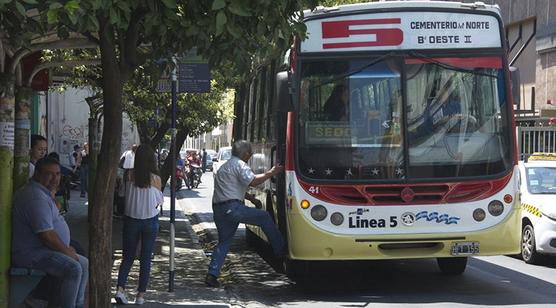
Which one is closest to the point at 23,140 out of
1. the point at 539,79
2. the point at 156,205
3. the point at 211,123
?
the point at 156,205

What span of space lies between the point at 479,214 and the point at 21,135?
519 centimetres

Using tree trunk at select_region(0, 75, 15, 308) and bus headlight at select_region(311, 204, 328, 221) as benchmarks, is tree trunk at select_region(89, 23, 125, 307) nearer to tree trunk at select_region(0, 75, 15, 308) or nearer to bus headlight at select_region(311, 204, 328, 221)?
tree trunk at select_region(0, 75, 15, 308)

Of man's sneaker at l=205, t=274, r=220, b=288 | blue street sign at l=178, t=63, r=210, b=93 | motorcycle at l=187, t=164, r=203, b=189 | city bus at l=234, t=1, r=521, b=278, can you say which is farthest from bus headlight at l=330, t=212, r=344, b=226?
motorcycle at l=187, t=164, r=203, b=189

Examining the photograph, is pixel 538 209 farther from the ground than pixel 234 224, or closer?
farther from the ground

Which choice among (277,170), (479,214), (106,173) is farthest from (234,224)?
(106,173)

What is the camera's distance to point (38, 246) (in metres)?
6.53

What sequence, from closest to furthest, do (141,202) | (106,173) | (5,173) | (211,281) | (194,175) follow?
(5,173) → (106,173) → (141,202) → (211,281) → (194,175)

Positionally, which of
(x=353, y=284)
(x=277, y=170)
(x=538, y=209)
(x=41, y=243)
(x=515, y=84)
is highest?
(x=515, y=84)

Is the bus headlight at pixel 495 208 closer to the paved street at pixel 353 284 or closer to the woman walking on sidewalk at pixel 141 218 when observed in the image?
the paved street at pixel 353 284

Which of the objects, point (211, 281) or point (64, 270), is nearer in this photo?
point (64, 270)

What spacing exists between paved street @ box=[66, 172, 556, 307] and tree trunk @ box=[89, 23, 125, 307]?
1931 mm

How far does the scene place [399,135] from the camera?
9.47 m

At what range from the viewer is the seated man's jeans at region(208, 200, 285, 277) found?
10.2 meters

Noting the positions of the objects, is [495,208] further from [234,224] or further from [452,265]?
[234,224]
